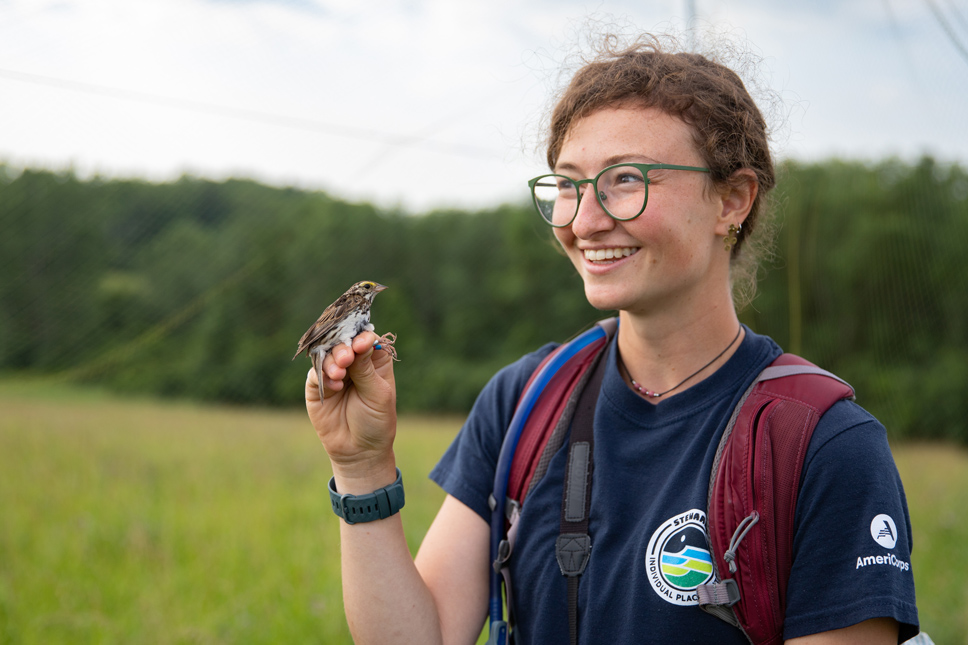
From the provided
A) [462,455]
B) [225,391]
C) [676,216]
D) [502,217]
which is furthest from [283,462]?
[502,217]

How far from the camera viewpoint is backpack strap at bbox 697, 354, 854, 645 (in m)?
1.31

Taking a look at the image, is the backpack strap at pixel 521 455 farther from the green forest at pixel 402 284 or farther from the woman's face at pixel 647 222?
the green forest at pixel 402 284

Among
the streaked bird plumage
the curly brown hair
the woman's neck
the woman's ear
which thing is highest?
the curly brown hair

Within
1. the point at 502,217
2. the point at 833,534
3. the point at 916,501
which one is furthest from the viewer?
the point at 502,217

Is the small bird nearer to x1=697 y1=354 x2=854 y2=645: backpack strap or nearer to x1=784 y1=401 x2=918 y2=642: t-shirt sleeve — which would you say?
x1=697 y1=354 x2=854 y2=645: backpack strap

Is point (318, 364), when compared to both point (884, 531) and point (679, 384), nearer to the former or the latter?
point (679, 384)

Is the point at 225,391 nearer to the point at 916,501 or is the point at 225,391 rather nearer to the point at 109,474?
the point at 109,474

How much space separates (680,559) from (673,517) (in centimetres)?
9

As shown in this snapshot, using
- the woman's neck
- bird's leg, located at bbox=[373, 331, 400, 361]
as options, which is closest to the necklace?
the woman's neck

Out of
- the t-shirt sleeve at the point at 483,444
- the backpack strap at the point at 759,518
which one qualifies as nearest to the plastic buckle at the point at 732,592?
the backpack strap at the point at 759,518

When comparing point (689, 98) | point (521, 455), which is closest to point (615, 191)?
point (689, 98)

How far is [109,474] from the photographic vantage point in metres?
6.93

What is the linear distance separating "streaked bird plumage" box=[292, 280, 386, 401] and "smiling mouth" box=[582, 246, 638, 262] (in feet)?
1.87

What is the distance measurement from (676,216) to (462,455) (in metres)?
0.81
